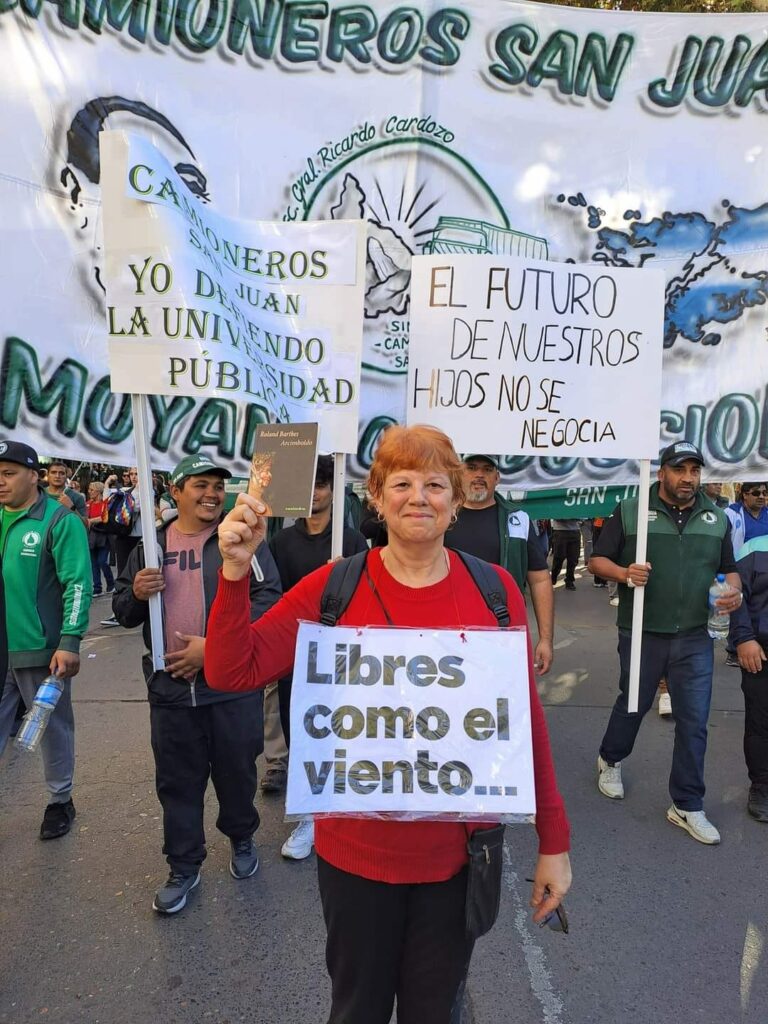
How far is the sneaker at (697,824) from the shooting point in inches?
132

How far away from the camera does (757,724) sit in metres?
3.73

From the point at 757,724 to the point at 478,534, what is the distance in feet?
6.19

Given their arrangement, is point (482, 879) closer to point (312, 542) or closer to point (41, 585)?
point (312, 542)

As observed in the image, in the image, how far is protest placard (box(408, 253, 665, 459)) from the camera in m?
2.98

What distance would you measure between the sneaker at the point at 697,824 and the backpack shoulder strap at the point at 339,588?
2.75 meters

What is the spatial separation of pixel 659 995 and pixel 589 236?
3552mm

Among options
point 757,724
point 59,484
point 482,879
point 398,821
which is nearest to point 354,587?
point 398,821

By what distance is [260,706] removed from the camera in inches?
120

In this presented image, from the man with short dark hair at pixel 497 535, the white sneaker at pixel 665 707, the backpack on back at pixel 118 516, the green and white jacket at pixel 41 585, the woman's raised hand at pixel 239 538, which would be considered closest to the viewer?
the woman's raised hand at pixel 239 538

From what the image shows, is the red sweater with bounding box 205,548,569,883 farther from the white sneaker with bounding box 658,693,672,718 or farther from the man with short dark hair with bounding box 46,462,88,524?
the man with short dark hair with bounding box 46,462,88,524

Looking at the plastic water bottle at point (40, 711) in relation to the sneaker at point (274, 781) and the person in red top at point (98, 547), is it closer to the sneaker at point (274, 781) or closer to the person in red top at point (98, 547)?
the sneaker at point (274, 781)

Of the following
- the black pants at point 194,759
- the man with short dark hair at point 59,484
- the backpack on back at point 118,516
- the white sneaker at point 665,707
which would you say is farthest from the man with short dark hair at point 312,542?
the backpack on back at point 118,516

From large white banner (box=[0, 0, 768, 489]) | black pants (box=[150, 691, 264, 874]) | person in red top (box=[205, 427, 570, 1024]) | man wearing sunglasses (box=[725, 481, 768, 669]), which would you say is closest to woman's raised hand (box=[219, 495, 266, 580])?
person in red top (box=[205, 427, 570, 1024])

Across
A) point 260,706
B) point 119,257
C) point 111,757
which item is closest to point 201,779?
point 260,706
